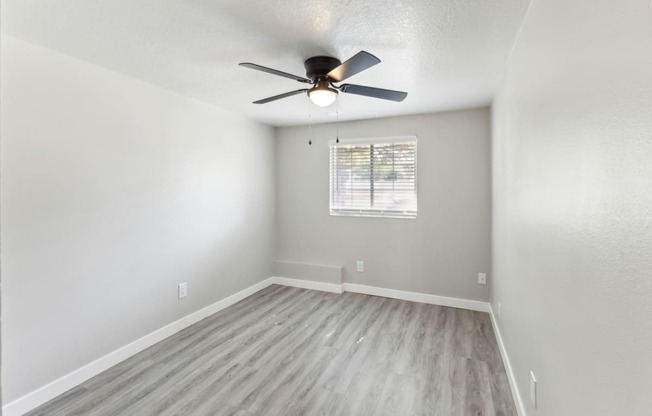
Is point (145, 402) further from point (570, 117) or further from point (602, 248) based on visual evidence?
point (570, 117)

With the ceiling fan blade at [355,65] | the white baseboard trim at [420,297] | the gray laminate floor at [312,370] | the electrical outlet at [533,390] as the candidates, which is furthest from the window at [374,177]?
the electrical outlet at [533,390]

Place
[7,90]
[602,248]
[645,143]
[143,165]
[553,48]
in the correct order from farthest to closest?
[143,165] < [7,90] < [553,48] < [602,248] < [645,143]

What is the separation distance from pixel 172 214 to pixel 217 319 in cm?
119

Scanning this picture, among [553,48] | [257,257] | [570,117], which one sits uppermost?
[553,48]

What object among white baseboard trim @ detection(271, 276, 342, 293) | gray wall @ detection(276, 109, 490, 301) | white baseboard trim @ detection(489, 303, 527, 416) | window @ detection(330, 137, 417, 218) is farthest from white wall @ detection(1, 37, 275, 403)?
white baseboard trim @ detection(489, 303, 527, 416)

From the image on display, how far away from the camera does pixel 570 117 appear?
1.05 meters

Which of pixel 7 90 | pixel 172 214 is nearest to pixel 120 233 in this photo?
pixel 172 214

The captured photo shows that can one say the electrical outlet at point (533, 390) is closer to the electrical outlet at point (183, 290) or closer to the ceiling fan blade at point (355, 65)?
the ceiling fan blade at point (355, 65)

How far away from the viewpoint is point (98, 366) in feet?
7.52

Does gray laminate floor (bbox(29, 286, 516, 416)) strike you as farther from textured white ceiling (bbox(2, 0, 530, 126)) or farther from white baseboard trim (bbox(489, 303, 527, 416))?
textured white ceiling (bbox(2, 0, 530, 126))

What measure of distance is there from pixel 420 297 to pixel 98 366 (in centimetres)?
315

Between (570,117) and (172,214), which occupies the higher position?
(570,117)

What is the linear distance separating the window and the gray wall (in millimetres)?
95

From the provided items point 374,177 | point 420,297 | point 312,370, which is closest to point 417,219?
point 374,177
